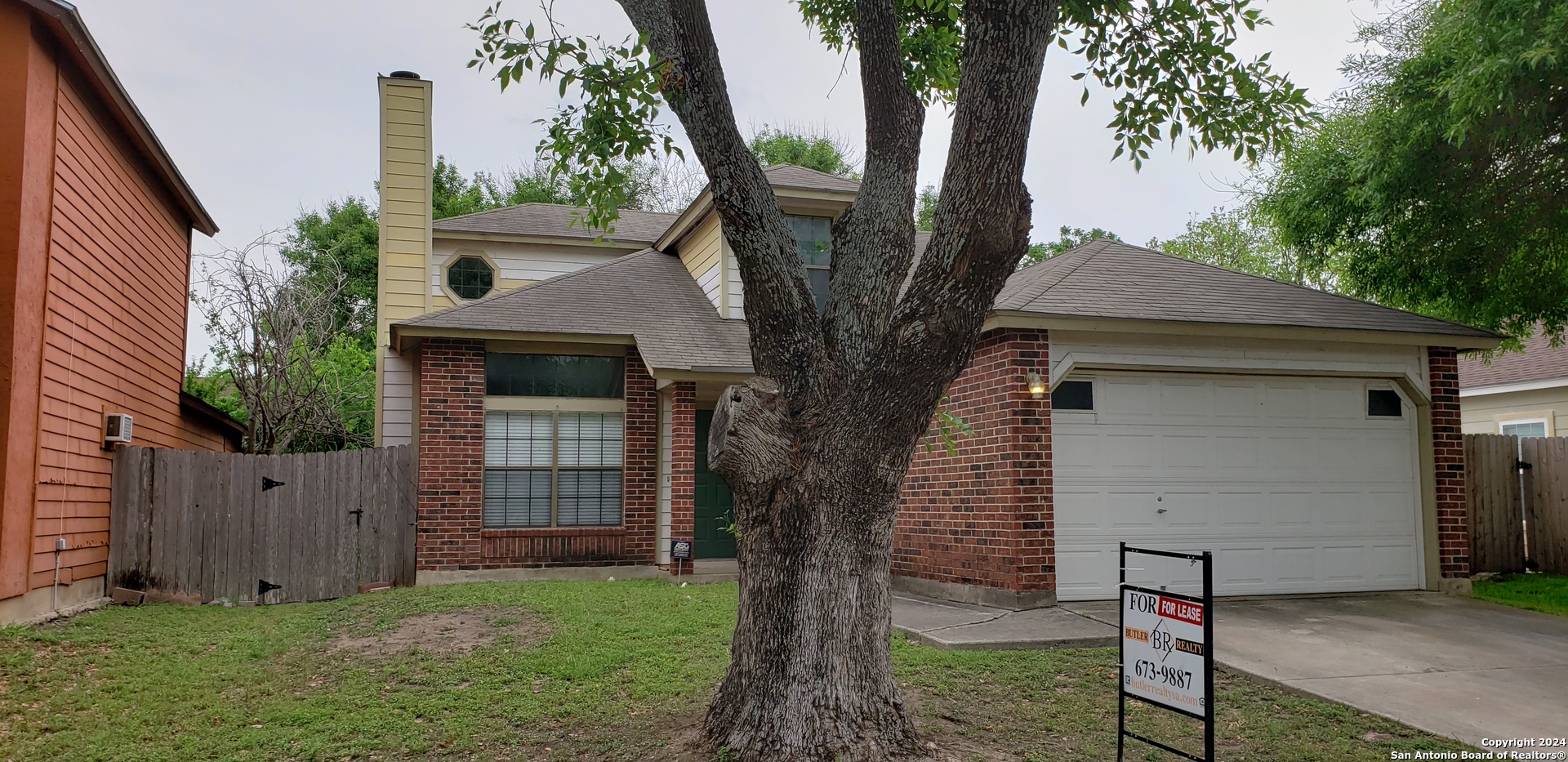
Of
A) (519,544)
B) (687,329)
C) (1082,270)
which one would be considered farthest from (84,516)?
(1082,270)

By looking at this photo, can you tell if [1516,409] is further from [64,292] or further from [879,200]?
[64,292]

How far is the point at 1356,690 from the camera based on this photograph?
596cm

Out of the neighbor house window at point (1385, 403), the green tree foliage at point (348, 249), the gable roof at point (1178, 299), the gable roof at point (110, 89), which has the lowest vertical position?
the neighbor house window at point (1385, 403)

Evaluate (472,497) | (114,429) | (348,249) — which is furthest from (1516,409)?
(348,249)

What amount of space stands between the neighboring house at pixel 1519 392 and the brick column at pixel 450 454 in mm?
16049

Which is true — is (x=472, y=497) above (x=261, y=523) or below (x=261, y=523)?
above

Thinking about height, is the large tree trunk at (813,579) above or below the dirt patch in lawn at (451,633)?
above

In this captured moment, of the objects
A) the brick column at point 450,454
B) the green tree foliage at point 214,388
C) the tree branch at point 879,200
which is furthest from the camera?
the green tree foliage at point 214,388

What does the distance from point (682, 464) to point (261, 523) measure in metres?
4.60

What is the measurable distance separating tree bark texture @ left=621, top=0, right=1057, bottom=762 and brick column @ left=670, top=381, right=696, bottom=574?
22.0 feet

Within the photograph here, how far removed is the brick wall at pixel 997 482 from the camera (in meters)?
8.62

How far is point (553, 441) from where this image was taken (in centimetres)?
1191

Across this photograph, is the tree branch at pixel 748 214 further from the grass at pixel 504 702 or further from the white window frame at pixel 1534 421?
the white window frame at pixel 1534 421

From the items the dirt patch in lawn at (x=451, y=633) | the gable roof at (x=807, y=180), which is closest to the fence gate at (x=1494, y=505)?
the gable roof at (x=807, y=180)
